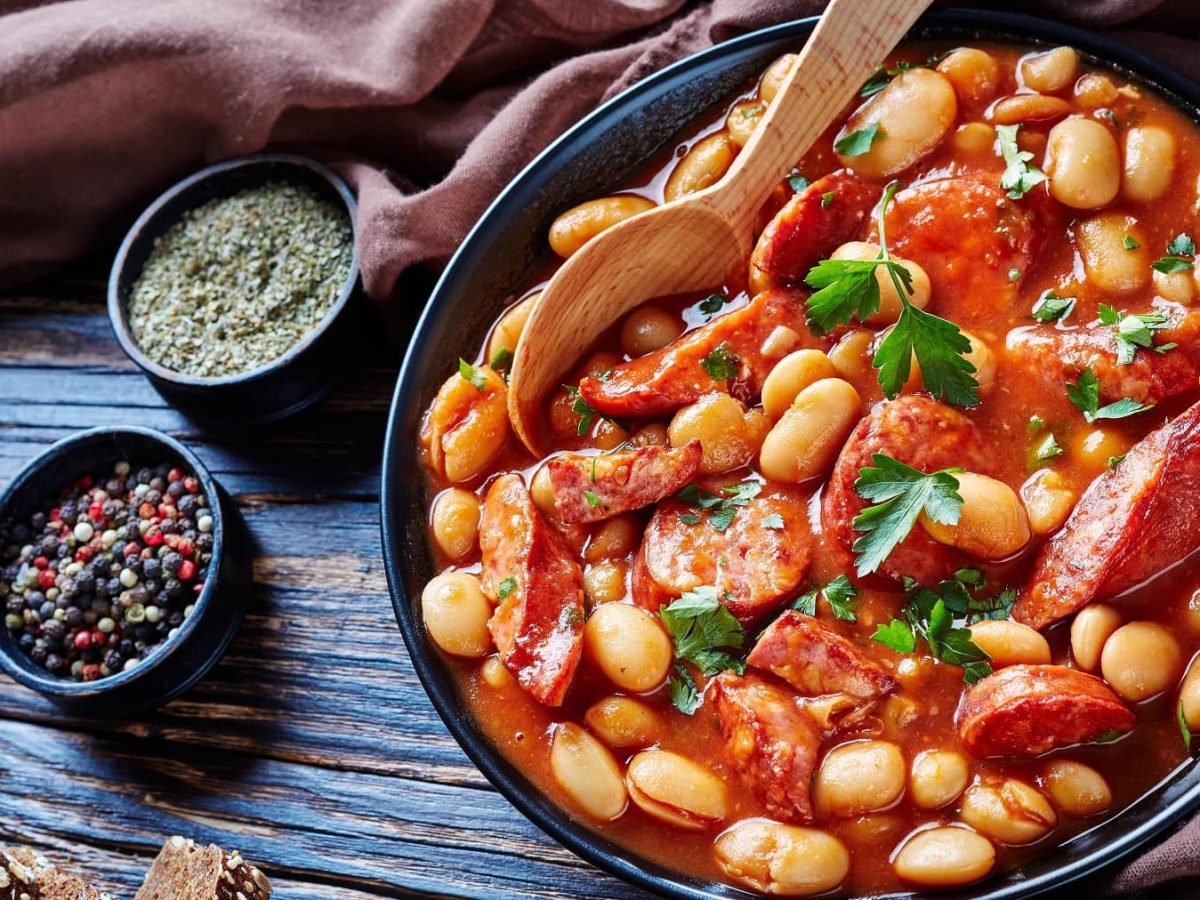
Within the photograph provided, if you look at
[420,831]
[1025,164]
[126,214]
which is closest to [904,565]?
[1025,164]

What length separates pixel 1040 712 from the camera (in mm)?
2285

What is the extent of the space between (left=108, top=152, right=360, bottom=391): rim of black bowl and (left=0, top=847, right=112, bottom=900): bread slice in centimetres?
123

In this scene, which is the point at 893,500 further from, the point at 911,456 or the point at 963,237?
the point at 963,237

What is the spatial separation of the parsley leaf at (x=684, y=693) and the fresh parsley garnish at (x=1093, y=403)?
99 centimetres

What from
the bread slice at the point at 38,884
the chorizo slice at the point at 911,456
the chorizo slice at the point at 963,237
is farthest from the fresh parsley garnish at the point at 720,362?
the bread slice at the point at 38,884

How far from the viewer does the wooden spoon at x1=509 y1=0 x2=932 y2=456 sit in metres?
2.72

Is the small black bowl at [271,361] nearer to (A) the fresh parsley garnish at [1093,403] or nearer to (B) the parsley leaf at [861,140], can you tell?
(B) the parsley leaf at [861,140]

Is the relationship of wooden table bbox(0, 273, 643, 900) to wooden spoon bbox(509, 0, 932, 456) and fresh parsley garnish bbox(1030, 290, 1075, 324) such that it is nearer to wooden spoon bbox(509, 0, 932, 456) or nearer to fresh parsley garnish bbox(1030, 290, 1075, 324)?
wooden spoon bbox(509, 0, 932, 456)

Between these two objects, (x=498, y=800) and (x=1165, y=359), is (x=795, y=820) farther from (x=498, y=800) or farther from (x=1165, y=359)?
(x=1165, y=359)

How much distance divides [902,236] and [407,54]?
1.53 metres

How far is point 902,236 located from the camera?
107 inches

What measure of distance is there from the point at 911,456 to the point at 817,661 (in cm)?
46

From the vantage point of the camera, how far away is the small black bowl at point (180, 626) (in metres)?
2.99

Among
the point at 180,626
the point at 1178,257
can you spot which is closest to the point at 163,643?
the point at 180,626
